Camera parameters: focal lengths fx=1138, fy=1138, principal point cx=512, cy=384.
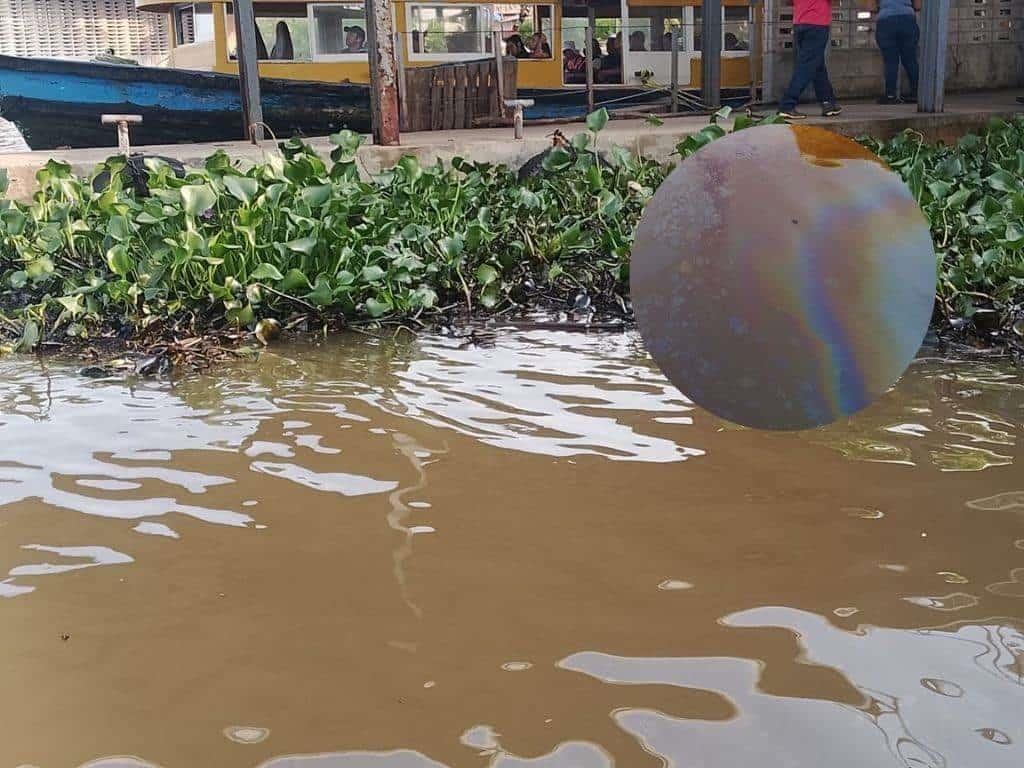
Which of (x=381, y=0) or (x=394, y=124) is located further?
(x=394, y=124)

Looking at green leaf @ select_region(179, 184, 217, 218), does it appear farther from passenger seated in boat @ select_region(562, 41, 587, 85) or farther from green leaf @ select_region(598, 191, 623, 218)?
passenger seated in boat @ select_region(562, 41, 587, 85)

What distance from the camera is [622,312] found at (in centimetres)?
546

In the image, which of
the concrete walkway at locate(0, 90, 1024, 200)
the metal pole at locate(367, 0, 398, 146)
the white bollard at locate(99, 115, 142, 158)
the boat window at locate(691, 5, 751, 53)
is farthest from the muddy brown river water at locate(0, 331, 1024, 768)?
the boat window at locate(691, 5, 751, 53)

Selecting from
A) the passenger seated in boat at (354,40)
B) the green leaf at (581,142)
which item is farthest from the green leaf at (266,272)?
the passenger seated in boat at (354,40)

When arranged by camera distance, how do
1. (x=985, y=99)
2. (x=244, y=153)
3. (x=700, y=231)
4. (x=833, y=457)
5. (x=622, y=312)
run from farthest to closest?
(x=985, y=99)
(x=244, y=153)
(x=622, y=312)
(x=833, y=457)
(x=700, y=231)

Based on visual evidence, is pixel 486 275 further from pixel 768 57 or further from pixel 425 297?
pixel 768 57

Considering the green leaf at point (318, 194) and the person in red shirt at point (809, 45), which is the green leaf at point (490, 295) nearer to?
the green leaf at point (318, 194)

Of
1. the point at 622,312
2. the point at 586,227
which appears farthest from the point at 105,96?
the point at 622,312

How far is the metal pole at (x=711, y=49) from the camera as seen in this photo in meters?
10.8

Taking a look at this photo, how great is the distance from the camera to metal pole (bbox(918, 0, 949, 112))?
30.5 ft

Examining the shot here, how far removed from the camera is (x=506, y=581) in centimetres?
264

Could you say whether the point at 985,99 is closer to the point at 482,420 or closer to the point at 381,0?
the point at 381,0

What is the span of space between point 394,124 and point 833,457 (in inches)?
193

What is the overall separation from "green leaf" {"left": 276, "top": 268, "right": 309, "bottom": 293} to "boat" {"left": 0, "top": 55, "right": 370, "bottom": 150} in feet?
23.9
